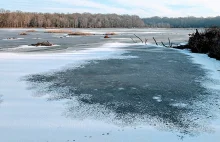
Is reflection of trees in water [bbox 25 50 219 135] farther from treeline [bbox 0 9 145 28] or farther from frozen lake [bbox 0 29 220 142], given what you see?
treeline [bbox 0 9 145 28]

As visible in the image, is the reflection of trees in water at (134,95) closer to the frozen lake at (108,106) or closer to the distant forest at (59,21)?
the frozen lake at (108,106)

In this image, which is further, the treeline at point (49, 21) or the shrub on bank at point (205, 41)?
the treeline at point (49, 21)

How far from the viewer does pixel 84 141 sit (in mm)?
4566

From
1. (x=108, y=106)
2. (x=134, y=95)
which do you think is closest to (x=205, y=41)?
(x=134, y=95)

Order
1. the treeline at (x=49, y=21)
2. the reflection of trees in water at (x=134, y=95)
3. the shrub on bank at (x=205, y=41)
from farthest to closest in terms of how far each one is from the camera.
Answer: the treeline at (x=49, y=21), the shrub on bank at (x=205, y=41), the reflection of trees in water at (x=134, y=95)

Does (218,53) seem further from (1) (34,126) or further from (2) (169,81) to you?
(1) (34,126)

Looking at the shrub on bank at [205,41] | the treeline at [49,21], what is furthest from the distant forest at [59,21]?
the shrub on bank at [205,41]

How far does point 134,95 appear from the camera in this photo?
7.62m

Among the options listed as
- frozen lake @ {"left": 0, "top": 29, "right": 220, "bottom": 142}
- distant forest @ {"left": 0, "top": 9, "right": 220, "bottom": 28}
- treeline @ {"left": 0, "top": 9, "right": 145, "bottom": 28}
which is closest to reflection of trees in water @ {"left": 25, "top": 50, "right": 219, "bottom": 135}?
frozen lake @ {"left": 0, "top": 29, "right": 220, "bottom": 142}

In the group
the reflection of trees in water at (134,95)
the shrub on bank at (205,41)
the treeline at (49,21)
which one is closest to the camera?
the reflection of trees in water at (134,95)

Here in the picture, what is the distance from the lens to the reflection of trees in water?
5738mm

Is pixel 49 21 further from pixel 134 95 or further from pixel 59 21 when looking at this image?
pixel 134 95

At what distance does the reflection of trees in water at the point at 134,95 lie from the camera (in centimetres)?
574

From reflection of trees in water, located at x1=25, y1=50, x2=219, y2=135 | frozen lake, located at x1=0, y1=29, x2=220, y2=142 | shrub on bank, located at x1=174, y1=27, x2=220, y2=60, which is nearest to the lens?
frozen lake, located at x1=0, y1=29, x2=220, y2=142
